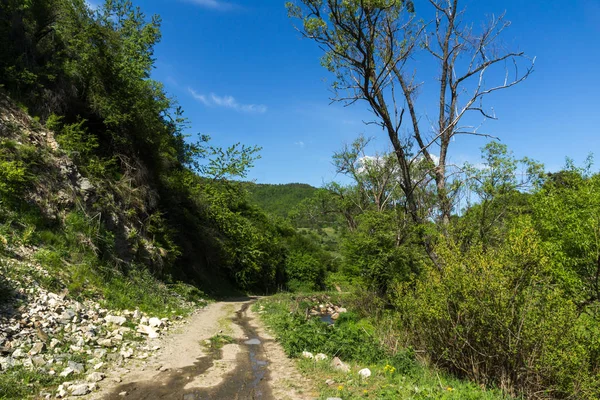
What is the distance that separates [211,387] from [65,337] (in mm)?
3357

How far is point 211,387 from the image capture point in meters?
6.63

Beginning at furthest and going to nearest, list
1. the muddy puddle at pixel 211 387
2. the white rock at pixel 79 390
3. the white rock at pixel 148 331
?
the white rock at pixel 148 331, the muddy puddle at pixel 211 387, the white rock at pixel 79 390

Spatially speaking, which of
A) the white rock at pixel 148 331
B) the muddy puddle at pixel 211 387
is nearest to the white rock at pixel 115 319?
the white rock at pixel 148 331

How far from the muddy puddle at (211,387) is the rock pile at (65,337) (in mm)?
787

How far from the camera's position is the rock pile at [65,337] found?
627 centimetres

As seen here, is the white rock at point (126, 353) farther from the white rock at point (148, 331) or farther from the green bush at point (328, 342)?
the green bush at point (328, 342)

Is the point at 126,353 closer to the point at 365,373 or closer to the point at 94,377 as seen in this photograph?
the point at 94,377

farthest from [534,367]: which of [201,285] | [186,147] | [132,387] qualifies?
[186,147]

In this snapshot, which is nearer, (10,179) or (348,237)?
(10,179)

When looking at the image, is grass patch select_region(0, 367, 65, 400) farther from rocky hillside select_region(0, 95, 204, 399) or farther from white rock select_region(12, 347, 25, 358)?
white rock select_region(12, 347, 25, 358)

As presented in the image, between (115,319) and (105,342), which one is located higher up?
(115,319)

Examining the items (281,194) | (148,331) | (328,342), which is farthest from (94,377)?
(281,194)

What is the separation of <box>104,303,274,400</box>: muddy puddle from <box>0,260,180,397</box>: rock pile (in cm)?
79

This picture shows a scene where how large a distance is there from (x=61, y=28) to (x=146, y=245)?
10.1m
